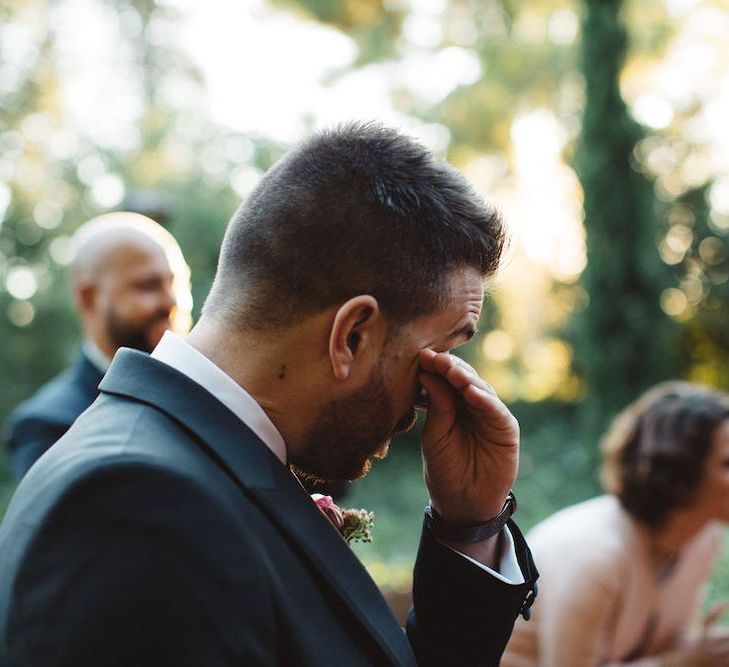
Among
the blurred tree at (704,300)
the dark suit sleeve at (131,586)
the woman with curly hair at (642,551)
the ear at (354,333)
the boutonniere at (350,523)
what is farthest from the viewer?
the blurred tree at (704,300)

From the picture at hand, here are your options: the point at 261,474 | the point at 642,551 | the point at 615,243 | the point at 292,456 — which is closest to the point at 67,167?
the point at 615,243

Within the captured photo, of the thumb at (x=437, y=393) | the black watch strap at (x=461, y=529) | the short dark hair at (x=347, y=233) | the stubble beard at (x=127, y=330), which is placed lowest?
the black watch strap at (x=461, y=529)

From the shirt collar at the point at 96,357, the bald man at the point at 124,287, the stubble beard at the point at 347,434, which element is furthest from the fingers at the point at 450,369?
the bald man at the point at 124,287

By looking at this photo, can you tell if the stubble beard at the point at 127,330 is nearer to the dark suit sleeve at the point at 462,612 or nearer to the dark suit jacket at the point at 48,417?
the dark suit jacket at the point at 48,417

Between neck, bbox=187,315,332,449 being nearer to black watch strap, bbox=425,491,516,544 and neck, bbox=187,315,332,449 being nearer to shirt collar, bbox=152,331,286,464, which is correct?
shirt collar, bbox=152,331,286,464

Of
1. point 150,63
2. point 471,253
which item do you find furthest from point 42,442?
point 150,63

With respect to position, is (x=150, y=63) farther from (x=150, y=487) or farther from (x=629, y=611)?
(x=150, y=487)

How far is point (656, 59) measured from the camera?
14547mm

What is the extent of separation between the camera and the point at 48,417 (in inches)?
113

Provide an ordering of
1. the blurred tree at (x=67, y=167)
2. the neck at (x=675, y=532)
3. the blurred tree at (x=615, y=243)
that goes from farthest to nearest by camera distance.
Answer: the blurred tree at (x=615, y=243) → the blurred tree at (x=67, y=167) → the neck at (x=675, y=532)

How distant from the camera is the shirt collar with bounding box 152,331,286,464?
1.39m

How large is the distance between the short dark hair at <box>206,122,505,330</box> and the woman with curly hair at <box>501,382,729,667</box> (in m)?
1.67

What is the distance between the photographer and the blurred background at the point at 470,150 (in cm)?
982

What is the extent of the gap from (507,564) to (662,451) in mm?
1586
